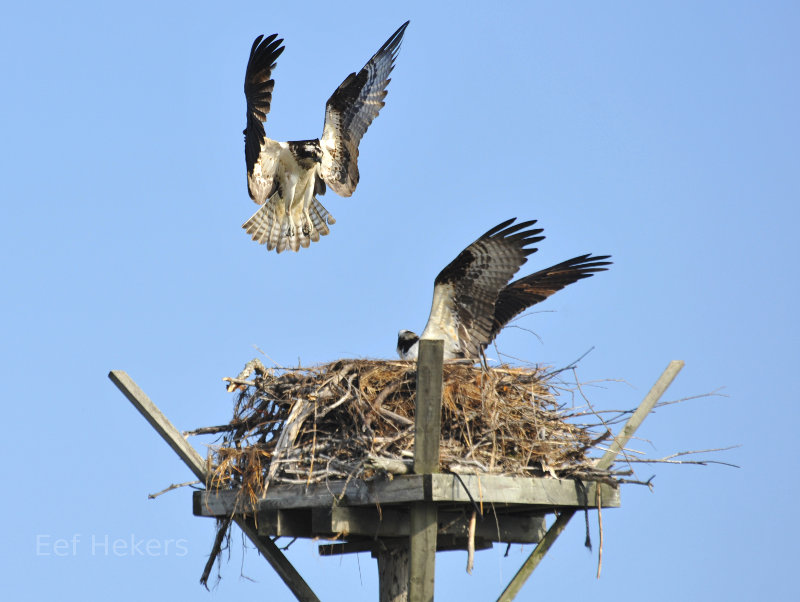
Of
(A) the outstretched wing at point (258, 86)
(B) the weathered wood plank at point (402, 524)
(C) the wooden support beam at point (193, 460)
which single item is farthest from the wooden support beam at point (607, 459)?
(A) the outstretched wing at point (258, 86)

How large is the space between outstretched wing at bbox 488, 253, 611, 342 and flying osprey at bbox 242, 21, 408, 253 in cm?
222

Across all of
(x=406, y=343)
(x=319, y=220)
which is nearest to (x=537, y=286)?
(x=406, y=343)

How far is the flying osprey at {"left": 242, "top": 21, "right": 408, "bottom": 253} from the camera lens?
988 centimetres

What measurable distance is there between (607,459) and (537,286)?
2788 millimetres

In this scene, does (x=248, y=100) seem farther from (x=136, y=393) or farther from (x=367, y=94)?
(x=136, y=393)

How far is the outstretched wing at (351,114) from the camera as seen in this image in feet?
33.3

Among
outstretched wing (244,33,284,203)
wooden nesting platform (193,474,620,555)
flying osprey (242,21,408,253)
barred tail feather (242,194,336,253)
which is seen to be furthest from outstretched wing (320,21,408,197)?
wooden nesting platform (193,474,620,555)

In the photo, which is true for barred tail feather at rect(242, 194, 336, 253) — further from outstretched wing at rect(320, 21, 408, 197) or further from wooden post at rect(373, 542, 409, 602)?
wooden post at rect(373, 542, 409, 602)

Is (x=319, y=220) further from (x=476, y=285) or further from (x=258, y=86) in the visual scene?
(x=476, y=285)

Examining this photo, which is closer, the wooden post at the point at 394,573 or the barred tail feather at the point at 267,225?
the wooden post at the point at 394,573

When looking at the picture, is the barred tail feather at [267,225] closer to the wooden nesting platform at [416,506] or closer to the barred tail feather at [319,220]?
the barred tail feather at [319,220]

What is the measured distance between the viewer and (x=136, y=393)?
667cm

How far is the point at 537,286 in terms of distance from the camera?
8828 mm

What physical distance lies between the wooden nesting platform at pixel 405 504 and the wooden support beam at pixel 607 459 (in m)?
0.13
